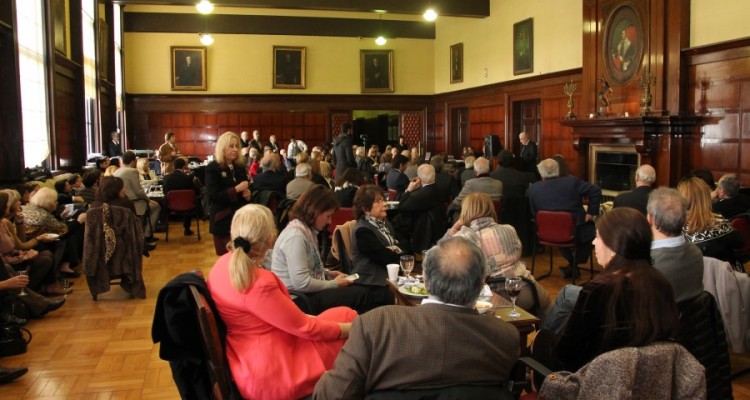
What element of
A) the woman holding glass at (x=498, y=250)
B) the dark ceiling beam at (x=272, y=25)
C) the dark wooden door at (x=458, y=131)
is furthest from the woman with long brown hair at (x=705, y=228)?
the dark ceiling beam at (x=272, y=25)

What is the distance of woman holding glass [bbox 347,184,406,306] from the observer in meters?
4.47

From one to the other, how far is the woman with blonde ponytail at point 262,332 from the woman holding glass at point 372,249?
5.44 ft

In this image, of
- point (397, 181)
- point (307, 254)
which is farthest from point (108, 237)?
point (397, 181)

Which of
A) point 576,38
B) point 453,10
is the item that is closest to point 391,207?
point 576,38

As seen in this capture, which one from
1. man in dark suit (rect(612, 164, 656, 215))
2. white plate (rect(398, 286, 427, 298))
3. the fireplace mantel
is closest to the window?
white plate (rect(398, 286, 427, 298))

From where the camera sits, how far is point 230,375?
2.75 metres

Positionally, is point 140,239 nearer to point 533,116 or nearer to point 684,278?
point 684,278

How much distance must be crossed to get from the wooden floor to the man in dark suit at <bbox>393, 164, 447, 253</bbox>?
130cm

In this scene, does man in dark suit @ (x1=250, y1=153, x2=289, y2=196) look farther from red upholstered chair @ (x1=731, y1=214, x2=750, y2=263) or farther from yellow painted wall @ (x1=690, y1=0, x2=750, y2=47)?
yellow painted wall @ (x1=690, y1=0, x2=750, y2=47)

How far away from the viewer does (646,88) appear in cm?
1002

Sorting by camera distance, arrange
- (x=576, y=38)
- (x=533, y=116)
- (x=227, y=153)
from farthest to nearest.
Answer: (x=533, y=116)
(x=576, y=38)
(x=227, y=153)

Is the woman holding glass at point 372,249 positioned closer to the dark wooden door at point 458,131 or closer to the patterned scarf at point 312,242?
the patterned scarf at point 312,242

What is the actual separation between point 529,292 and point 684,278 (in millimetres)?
1015

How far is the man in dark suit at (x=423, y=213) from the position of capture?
23.5 feet
